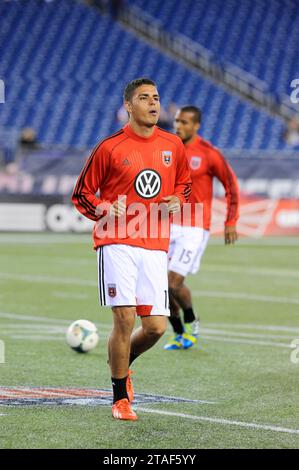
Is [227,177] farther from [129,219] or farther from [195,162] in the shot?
[129,219]

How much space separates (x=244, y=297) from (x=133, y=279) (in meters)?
8.03

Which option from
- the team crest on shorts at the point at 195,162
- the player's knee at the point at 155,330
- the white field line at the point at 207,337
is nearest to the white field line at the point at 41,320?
the white field line at the point at 207,337

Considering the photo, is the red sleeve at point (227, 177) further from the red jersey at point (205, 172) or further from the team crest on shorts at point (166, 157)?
the team crest on shorts at point (166, 157)

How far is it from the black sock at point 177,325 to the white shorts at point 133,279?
3.35 metres

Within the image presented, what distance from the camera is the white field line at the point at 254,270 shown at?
1823cm

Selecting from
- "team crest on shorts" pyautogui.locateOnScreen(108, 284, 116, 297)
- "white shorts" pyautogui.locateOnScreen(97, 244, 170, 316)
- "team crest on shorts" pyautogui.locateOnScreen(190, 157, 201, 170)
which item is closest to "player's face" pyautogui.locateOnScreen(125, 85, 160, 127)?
"white shorts" pyautogui.locateOnScreen(97, 244, 170, 316)

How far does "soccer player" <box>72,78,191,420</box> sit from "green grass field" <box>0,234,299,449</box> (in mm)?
596

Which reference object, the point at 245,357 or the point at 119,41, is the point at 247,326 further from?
the point at 119,41

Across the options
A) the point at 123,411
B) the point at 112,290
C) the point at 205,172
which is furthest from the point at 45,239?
the point at 123,411

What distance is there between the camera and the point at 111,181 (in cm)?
711

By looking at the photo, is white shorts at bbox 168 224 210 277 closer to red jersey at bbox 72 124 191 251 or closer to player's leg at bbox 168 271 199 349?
player's leg at bbox 168 271 199 349

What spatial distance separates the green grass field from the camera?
6.30m

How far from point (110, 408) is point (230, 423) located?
3.04ft

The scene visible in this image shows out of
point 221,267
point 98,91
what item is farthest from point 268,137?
point 221,267
